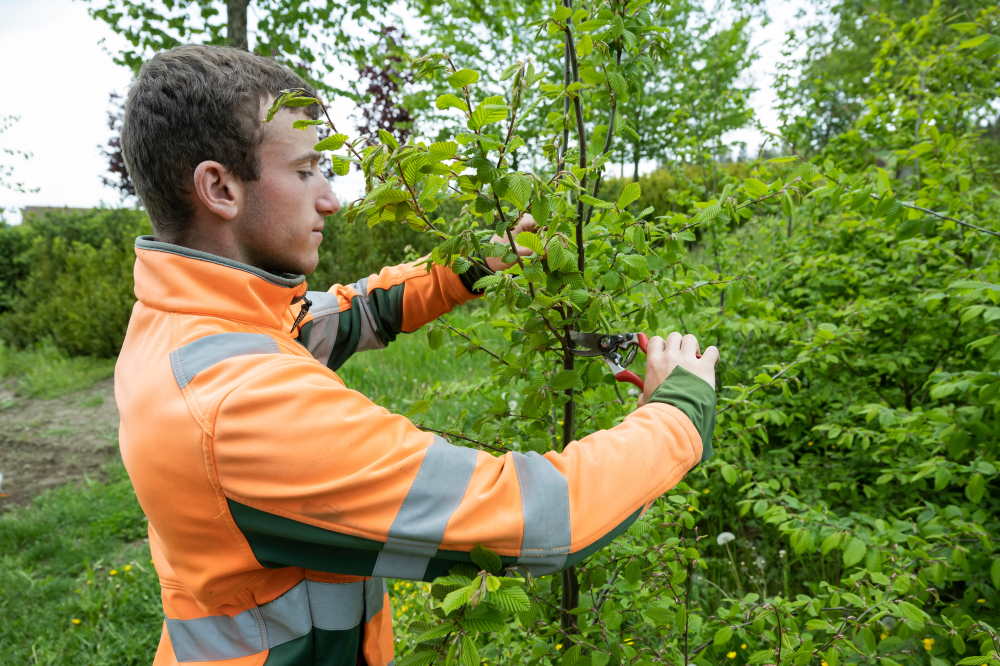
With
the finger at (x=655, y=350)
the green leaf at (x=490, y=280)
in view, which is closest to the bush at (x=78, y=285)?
the green leaf at (x=490, y=280)

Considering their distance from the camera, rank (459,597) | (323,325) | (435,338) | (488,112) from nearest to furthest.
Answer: (459,597), (488,112), (435,338), (323,325)

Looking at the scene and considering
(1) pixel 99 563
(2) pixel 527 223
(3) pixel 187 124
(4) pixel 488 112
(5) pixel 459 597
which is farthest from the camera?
(1) pixel 99 563

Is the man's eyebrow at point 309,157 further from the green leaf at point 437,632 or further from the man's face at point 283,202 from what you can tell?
the green leaf at point 437,632

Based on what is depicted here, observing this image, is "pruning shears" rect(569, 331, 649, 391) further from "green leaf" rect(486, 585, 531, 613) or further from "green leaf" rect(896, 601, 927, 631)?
"green leaf" rect(896, 601, 927, 631)

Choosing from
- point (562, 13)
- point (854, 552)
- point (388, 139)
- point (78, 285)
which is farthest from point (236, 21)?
point (78, 285)

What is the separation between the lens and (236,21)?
4.34 m

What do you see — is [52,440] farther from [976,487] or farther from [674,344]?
[976,487]

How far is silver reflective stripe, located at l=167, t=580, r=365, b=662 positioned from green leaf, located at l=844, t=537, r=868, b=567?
128cm

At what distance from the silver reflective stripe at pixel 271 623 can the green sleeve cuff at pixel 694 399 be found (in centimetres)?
69

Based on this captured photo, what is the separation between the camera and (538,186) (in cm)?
115

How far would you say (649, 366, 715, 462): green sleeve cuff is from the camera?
3.46 ft

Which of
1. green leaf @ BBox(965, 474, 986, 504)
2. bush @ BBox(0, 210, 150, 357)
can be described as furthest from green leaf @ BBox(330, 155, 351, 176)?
bush @ BBox(0, 210, 150, 357)

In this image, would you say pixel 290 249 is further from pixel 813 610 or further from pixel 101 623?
pixel 101 623

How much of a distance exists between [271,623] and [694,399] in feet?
2.78
